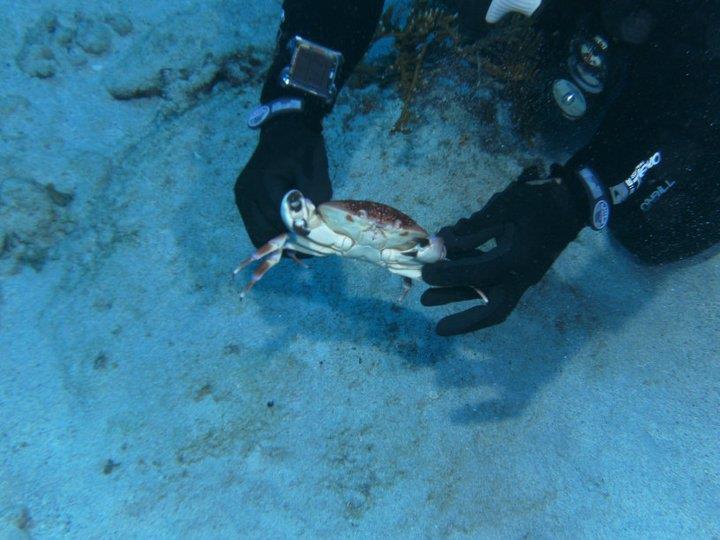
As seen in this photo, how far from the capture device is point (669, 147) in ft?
10.9

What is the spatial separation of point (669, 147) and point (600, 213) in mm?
1049

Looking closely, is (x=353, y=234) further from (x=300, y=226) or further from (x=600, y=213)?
(x=600, y=213)

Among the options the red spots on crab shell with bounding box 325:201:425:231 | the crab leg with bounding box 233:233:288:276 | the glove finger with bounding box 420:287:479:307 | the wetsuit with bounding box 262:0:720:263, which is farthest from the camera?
the wetsuit with bounding box 262:0:720:263

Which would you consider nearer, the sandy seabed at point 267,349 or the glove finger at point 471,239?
the glove finger at point 471,239

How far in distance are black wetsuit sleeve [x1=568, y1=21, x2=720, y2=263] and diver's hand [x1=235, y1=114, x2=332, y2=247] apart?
88.4 inches

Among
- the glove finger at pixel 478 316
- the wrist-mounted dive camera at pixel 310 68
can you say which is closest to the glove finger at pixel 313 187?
the wrist-mounted dive camera at pixel 310 68

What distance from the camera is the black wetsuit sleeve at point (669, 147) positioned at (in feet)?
10.6

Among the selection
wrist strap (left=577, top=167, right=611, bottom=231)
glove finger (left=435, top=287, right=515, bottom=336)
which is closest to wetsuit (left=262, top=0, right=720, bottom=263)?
wrist strap (left=577, top=167, right=611, bottom=231)

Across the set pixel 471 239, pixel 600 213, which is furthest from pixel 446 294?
pixel 600 213

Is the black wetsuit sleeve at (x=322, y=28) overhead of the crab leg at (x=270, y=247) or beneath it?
overhead

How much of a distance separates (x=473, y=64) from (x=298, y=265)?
2776mm

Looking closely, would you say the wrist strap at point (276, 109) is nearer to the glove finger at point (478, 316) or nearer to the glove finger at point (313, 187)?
the glove finger at point (313, 187)

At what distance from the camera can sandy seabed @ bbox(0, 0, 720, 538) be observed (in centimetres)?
295

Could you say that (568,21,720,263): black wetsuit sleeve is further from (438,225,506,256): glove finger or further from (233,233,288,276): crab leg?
(233,233,288,276): crab leg
